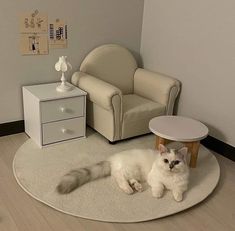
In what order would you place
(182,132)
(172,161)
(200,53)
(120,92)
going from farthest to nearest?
(200,53) < (120,92) < (182,132) < (172,161)

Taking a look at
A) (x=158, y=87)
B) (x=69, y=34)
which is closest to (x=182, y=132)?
(x=158, y=87)

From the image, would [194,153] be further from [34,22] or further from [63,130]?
[34,22]

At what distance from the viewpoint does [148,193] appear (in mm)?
2127

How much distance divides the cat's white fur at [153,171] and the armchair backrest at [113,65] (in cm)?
113

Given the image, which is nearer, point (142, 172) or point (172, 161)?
point (172, 161)

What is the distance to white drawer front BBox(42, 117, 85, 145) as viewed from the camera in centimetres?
268

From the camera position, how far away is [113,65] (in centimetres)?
319

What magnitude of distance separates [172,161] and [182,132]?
1.49ft

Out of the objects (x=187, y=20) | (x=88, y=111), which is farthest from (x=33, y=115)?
(x=187, y=20)

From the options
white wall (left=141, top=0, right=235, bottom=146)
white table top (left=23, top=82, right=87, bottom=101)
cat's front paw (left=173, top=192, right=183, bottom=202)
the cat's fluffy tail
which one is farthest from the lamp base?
cat's front paw (left=173, top=192, right=183, bottom=202)

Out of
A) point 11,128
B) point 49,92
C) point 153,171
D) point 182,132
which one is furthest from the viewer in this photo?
point 11,128

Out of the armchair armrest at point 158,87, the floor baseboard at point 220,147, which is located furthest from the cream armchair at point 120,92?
the floor baseboard at point 220,147

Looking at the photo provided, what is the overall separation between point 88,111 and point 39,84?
552 millimetres

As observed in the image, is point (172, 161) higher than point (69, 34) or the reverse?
the reverse
